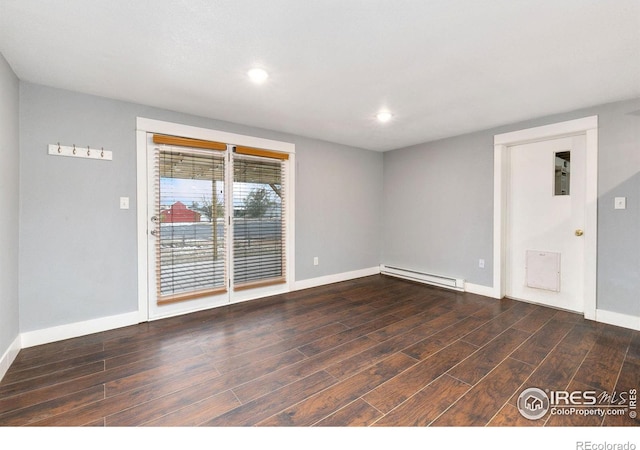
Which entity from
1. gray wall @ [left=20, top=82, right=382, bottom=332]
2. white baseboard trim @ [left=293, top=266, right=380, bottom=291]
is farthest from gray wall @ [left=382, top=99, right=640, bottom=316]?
gray wall @ [left=20, top=82, right=382, bottom=332]

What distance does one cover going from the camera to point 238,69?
228 centimetres

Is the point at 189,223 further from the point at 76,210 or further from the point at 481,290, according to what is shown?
the point at 481,290

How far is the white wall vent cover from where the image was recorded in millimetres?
3408

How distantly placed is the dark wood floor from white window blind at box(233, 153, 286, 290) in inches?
27.4

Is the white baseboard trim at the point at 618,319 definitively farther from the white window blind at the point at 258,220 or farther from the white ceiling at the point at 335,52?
the white window blind at the point at 258,220

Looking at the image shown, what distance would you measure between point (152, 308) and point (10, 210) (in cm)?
149

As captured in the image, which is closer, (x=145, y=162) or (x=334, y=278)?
(x=145, y=162)

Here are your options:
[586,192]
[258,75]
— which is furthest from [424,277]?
[258,75]

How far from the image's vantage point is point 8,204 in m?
2.16

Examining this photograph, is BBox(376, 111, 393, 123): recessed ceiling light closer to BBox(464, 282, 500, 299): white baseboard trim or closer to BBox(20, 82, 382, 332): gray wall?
BBox(20, 82, 382, 332): gray wall

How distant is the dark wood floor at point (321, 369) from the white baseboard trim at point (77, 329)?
4.8 inches

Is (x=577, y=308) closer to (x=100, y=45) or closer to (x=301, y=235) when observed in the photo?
(x=301, y=235)

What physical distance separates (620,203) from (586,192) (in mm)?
296
